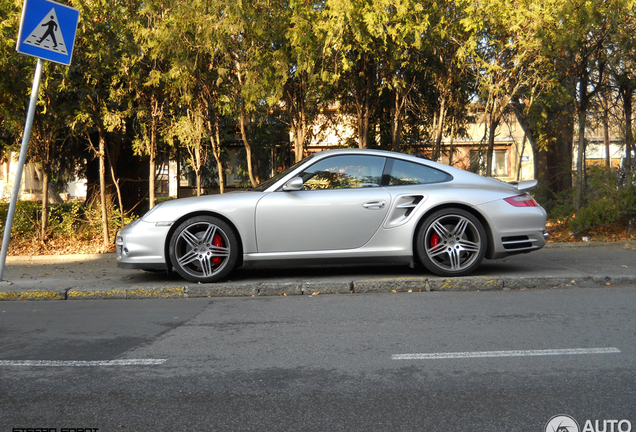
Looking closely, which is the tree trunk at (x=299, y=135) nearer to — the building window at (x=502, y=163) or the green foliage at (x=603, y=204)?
the green foliage at (x=603, y=204)

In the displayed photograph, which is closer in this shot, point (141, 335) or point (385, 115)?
point (141, 335)

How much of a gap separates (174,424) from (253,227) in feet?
13.5

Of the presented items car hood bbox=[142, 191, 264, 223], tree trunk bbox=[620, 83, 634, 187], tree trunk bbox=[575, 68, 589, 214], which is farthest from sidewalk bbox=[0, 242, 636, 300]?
tree trunk bbox=[620, 83, 634, 187]

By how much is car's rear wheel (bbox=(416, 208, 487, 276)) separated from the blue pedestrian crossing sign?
4985mm

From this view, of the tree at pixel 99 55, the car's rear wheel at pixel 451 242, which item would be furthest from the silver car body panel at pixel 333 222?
the tree at pixel 99 55

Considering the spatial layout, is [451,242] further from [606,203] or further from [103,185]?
[103,185]

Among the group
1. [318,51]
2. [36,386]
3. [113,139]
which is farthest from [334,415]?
[113,139]

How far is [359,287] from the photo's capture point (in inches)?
270

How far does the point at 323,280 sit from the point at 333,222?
71 cm

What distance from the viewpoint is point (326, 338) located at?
477 cm

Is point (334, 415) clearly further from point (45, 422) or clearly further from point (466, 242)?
point (466, 242)

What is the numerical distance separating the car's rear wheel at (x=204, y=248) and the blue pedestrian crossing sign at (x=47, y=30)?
2746 mm

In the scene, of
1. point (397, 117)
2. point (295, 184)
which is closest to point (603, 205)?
point (397, 117)

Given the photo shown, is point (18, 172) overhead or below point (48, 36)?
below
